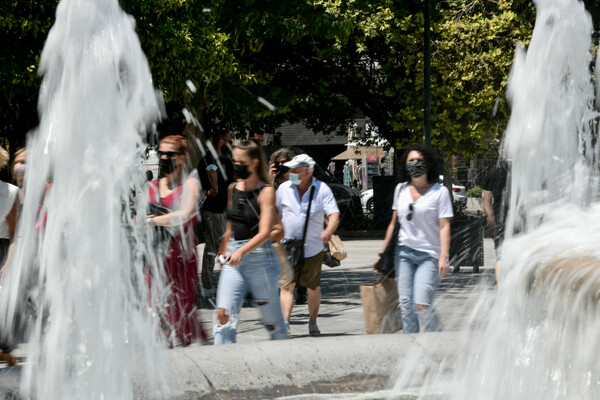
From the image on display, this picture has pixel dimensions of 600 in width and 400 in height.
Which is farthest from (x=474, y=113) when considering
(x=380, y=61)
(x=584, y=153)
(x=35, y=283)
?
(x=35, y=283)

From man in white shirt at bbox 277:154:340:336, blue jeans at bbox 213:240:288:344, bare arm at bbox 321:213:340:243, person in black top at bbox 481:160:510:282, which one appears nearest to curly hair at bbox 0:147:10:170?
blue jeans at bbox 213:240:288:344

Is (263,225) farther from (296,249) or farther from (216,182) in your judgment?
(216,182)

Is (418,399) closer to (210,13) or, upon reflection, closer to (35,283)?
(35,283)

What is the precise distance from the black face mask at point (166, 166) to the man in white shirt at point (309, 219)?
2.09 meters

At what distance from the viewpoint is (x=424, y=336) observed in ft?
18.7

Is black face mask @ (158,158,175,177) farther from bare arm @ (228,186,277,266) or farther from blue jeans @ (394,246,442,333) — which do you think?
blue jeans @ (394,246,442,333)

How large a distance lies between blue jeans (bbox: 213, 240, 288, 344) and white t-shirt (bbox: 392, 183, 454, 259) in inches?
40.6

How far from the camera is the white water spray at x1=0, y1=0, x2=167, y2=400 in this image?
16.8ft

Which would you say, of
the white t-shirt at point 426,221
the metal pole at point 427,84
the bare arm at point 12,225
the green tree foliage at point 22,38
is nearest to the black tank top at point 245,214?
the white t-shirt at point 426,221

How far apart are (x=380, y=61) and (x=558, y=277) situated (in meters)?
23.9

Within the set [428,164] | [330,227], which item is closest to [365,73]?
[330,227]

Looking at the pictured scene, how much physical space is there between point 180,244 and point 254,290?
58cm

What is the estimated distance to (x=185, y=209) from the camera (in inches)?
257

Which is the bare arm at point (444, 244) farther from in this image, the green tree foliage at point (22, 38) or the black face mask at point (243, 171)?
the green tree foliage at point (22, 38)
